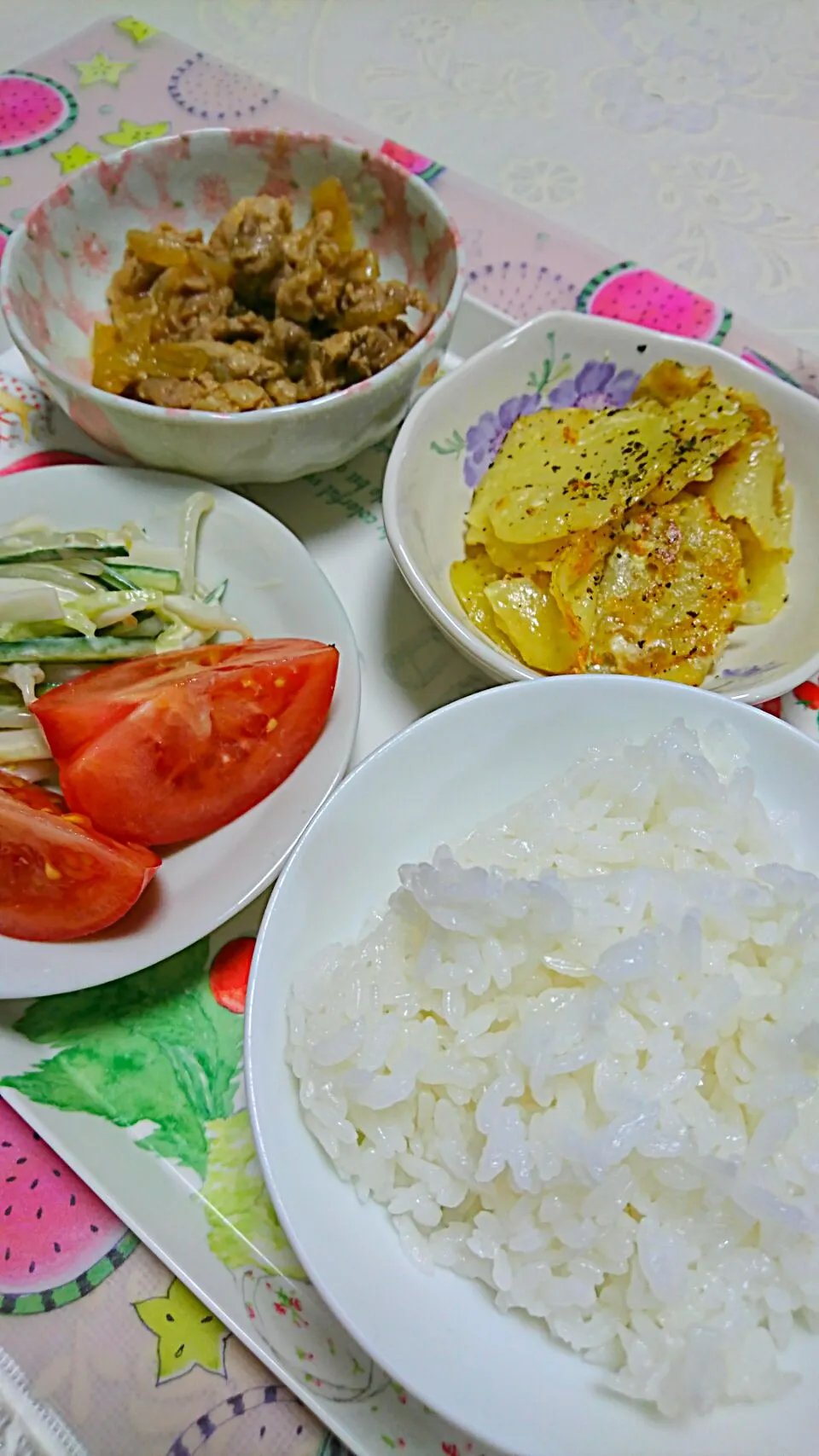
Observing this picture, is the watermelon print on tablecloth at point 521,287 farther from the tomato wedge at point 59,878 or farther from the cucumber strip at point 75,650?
the tomato wedge at point 59,878

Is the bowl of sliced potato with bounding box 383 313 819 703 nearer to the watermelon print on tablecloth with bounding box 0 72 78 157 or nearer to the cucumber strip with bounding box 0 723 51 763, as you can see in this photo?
the cucumber strip with bounding box 0 723 51 763

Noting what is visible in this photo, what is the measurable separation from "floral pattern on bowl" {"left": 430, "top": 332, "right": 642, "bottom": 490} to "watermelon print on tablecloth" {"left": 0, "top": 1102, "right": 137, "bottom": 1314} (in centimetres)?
129

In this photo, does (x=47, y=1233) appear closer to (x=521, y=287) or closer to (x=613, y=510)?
(x=613, y=510)

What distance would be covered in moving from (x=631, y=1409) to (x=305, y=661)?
1002 mm

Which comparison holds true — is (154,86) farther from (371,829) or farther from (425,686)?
(371,829)

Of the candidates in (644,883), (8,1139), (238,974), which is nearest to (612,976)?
(644,883)

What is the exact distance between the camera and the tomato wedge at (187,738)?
141cm

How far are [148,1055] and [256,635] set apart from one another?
69cm

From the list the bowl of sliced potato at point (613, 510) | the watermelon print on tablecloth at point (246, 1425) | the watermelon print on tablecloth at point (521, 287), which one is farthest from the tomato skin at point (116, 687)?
the watermelon print on tablecloth at point (521, 287)

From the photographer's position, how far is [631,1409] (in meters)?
1.01

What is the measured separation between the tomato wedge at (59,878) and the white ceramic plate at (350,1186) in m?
0.25

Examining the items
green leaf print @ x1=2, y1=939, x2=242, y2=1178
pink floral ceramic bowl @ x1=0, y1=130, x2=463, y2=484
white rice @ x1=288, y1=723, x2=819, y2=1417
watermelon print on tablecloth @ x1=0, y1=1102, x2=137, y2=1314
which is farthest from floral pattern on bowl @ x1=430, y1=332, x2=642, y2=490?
watermelon print on tablecloth @ x1=0, y1=1102, x2=137, y2=1314

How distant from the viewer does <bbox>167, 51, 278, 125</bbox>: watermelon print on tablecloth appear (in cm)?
260

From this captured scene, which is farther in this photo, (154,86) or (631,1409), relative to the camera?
(154,86)
